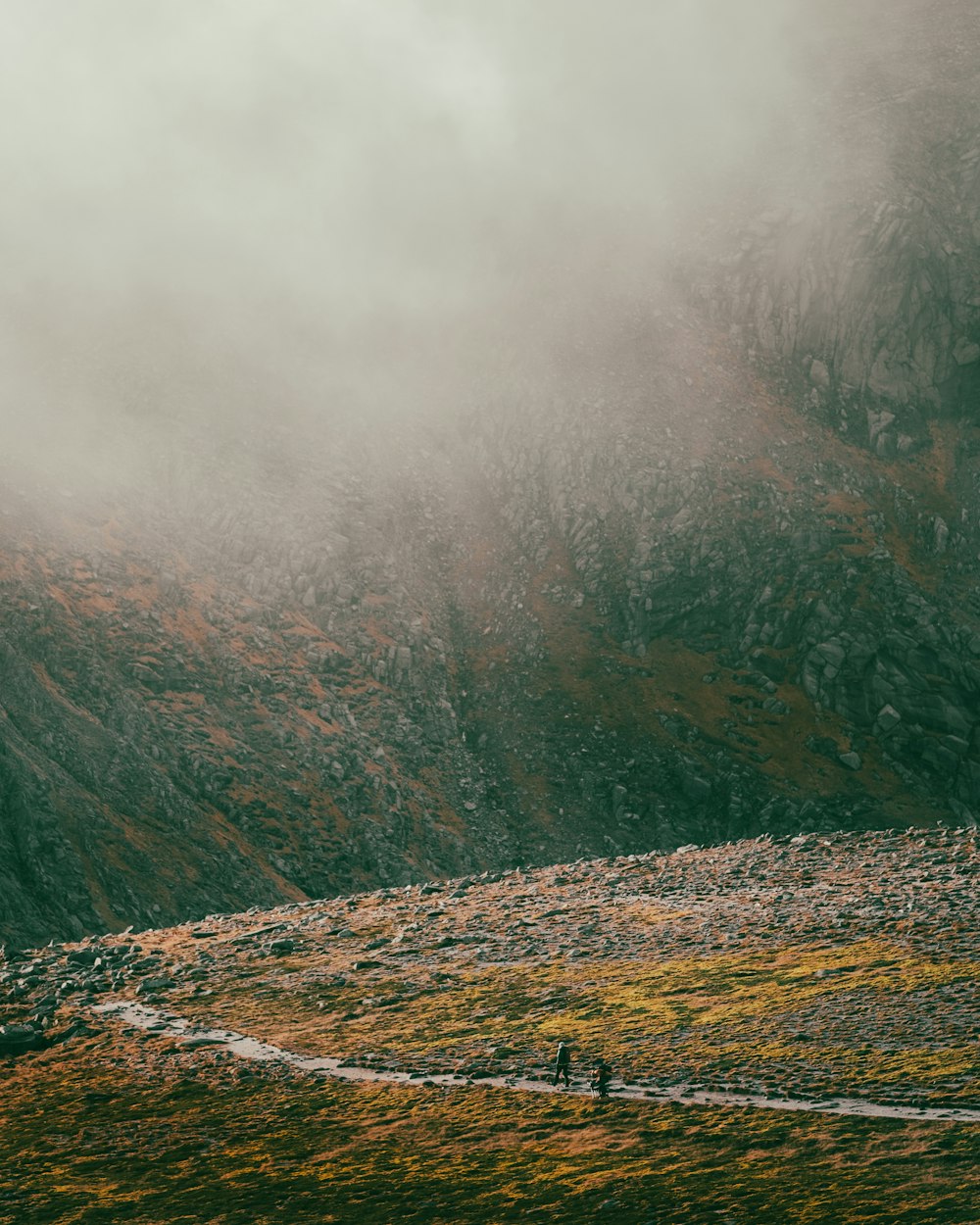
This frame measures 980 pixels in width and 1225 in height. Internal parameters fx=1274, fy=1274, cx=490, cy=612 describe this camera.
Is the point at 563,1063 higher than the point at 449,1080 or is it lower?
higher

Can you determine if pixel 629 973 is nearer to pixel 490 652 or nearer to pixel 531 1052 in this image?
pixel 531 1052

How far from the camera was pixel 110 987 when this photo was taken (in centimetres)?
7319

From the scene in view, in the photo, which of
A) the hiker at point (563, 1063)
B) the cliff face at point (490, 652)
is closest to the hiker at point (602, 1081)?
the hiker at point (563, 1063)

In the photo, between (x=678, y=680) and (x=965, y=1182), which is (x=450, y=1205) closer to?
(x=965, y=1182)

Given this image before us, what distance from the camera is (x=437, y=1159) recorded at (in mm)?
47938

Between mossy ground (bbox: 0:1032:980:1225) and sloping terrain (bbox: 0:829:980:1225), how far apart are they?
13 cm

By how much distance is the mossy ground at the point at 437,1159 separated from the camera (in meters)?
42.0

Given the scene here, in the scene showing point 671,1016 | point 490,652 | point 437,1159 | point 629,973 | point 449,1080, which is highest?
point 490,652

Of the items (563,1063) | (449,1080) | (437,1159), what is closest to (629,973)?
(563,1063)

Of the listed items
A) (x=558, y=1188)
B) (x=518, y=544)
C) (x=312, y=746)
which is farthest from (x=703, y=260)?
(x=558, y=1188)

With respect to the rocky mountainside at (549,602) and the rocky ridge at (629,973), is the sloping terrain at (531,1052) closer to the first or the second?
the rocky ridge at (629,973)

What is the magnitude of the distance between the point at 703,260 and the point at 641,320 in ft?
51.3

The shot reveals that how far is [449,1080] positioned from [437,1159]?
822 cm

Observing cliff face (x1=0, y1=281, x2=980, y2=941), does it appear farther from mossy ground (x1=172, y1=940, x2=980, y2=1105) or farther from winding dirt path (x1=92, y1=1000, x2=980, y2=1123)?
mossy ground (x1=172, y1=940, x2=980, y2=1105)
